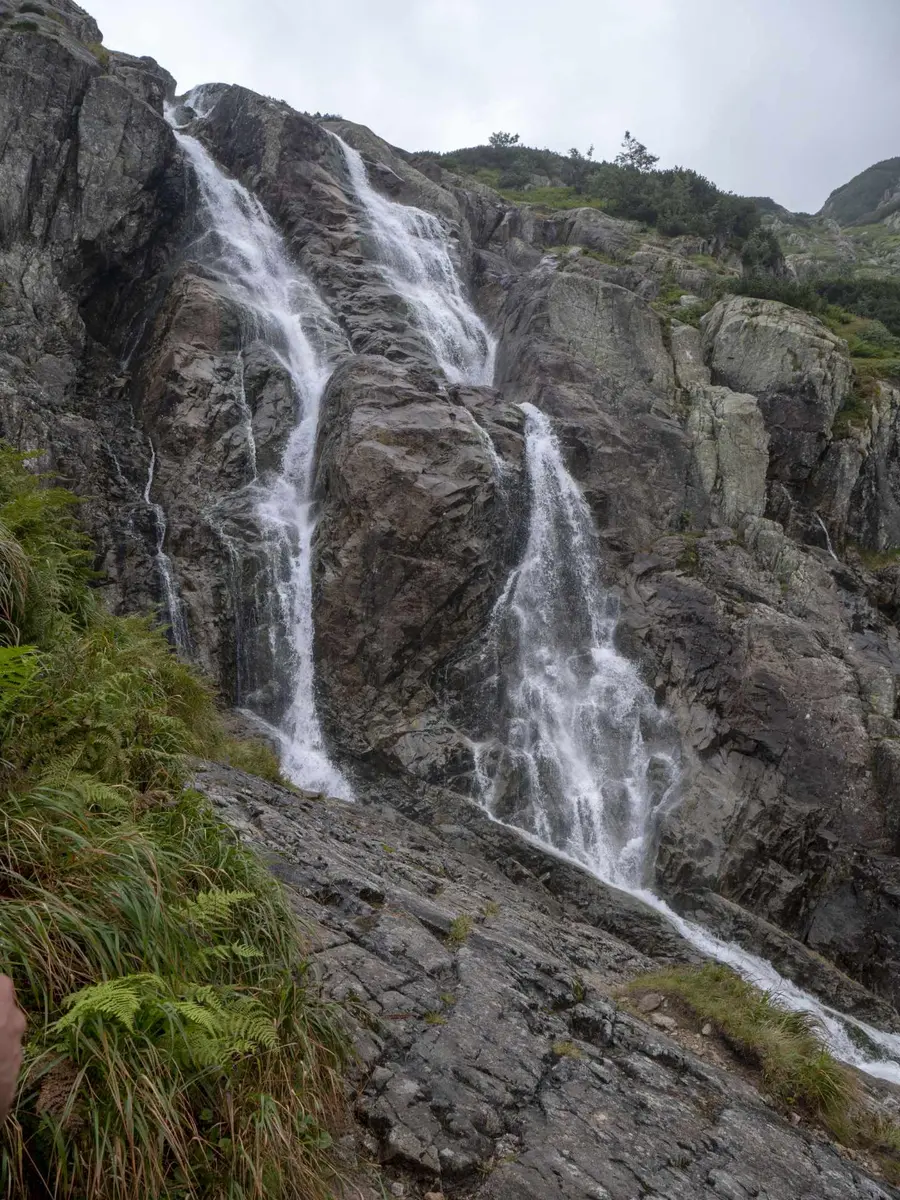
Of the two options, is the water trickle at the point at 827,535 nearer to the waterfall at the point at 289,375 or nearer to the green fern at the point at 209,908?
the waterfall at the point at 289,375

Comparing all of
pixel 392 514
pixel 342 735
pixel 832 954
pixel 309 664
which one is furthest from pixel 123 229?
pixel 832 954

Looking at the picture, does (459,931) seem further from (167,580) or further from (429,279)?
(429,279)

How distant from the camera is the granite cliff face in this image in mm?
16656

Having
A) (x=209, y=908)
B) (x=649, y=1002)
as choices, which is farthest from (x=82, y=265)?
(x=649, y=1002)

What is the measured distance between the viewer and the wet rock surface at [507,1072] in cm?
451

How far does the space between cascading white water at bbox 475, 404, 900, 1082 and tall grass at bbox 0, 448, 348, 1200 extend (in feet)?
38.6

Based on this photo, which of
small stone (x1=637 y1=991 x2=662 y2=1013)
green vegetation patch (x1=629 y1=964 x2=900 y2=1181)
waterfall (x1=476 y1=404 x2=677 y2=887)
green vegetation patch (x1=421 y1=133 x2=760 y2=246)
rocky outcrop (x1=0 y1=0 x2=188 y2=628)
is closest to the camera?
green vegetation patch (x1=629 y1=964 x2=900 y2=1181)

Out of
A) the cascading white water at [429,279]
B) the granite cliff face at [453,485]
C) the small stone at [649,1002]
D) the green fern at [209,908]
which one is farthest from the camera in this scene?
the cascading white water at [429,279]

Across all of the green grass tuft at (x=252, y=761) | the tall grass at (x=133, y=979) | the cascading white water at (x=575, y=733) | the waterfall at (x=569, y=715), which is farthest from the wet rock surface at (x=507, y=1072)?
the waterfall at (x=569, y=715)

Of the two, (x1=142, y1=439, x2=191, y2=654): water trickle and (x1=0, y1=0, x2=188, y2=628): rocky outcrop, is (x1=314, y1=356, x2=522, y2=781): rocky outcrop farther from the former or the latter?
(x1=0, y1=0, x2=188, y2=628): rocky outcrop

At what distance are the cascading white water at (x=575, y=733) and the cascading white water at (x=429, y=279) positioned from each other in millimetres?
8460

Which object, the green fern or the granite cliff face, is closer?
the green fern

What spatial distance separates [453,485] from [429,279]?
54.3ft

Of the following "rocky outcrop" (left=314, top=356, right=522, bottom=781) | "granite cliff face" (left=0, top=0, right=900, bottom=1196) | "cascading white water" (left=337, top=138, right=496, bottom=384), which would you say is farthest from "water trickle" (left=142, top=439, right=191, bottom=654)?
"cascading white water" (left=337, top=138, right=496, bottom=384)
